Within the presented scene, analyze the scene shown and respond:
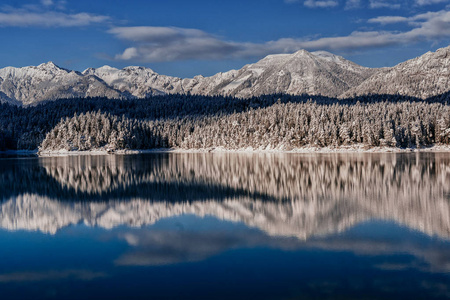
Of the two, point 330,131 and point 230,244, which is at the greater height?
point 330,131

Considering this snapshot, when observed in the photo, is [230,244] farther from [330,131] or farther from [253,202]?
[330,131]

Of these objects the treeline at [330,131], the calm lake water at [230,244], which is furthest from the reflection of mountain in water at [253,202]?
the treeline at [330,131]

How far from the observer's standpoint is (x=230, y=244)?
981 inches

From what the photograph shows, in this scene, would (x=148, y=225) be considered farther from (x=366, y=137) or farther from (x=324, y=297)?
(x=366, y=137)

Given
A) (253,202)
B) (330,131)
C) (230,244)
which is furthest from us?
(330,131)

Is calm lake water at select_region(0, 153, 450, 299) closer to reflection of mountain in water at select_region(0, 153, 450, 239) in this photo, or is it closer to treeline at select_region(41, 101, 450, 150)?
reflection of mountain in water at select_region(0, 153, 450, 239)

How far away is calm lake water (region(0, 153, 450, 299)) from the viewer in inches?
715

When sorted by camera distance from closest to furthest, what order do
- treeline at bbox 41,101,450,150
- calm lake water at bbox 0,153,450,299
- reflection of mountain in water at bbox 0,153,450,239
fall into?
calm lake water at bbox 0,153,450,299, reflection of mountain in water at bbox 0,153,450,239, treeline at bbox 41,101,450,150

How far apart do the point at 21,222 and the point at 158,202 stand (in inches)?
478

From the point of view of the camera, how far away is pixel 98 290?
18141 millimetres

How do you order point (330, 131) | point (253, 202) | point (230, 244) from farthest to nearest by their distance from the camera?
point (330, 131)
point (253, 202)
point (230, 244)

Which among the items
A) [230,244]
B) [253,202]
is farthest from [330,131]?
[230,244]

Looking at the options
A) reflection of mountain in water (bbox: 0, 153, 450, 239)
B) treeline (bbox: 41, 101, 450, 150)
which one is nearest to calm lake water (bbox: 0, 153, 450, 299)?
reflection of mountain in water (bbox: 0, 153, 450, 239)

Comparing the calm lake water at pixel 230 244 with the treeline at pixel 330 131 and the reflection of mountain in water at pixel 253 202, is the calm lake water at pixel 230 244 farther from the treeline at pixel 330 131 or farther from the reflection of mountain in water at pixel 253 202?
the treeline at pixel 330 131
